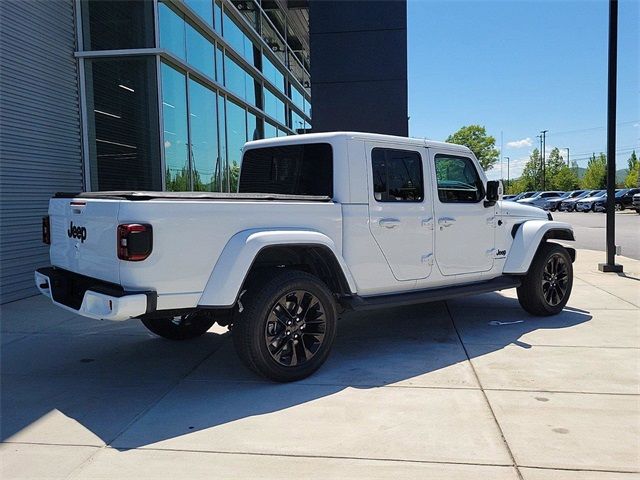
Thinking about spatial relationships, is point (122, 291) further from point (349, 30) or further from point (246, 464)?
point (349, 30)

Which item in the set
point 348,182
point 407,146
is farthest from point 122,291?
point 407,146

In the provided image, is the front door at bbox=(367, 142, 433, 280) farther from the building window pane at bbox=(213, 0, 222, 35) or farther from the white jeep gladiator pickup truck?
the building window pane at bbox=(213, 0, 222, 35)

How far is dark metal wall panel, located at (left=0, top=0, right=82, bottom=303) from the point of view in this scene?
23.6ft

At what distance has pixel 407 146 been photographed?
4934mm

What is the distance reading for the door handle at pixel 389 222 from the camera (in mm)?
4561

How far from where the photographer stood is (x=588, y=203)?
37781mm

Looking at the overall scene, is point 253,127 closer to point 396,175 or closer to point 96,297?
point 396,175

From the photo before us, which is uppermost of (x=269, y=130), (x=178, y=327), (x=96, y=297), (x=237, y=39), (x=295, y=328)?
(x=237, y=39)

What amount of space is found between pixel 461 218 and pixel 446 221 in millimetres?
247

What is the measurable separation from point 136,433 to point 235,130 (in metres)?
10.5

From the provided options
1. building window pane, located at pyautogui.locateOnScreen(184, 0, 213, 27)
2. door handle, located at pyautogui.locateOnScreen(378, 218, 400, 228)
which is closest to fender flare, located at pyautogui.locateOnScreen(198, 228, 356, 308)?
door handle, located at pyautogui.locateOnScreen(378, 218, 400, 228)

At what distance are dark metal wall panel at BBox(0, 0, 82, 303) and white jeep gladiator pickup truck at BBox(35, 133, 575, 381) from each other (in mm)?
3541

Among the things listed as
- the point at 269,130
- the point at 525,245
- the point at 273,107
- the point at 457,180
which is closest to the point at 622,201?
the point at 273,107

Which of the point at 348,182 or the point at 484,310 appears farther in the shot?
the point at 484,310
